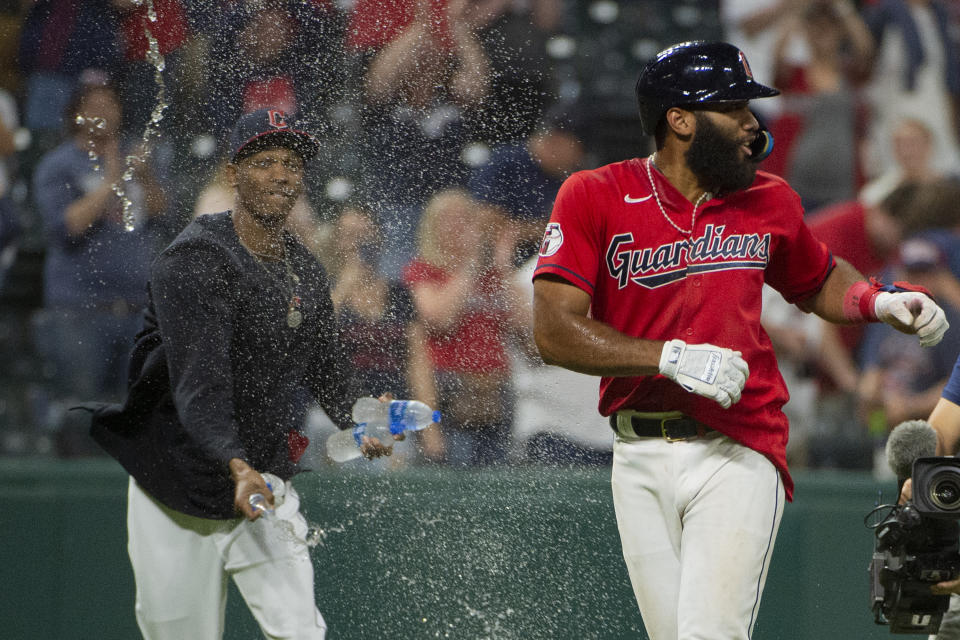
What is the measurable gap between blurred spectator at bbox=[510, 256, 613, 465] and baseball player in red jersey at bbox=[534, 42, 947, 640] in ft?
6.22

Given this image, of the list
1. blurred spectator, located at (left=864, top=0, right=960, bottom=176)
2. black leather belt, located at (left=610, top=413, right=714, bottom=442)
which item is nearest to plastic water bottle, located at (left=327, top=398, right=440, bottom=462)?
black leather belt, located at (left=610, top=413, right=714, bottom=442)

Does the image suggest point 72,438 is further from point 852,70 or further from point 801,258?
point 852,70

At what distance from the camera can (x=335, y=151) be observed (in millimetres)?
5453

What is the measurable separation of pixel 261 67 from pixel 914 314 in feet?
10.6

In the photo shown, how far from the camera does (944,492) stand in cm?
336

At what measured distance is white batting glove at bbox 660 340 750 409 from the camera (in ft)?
10.2

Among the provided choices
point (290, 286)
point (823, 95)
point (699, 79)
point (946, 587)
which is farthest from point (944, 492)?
point (823, 95)

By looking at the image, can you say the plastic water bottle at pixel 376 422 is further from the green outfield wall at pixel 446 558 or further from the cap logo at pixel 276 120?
the cap logo at pixel 276 120

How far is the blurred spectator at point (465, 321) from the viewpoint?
5.59m

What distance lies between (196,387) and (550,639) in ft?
6.55

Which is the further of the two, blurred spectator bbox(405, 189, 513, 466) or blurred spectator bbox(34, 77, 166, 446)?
blurred spectator bbox(34, 77, 166, 446)

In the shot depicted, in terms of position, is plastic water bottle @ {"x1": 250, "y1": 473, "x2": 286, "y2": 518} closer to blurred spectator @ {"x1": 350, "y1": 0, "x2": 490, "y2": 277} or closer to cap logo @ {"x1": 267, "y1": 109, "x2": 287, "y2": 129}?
cap logo @ {"x1": 267, "y1": 109, "x2": 287, "y2": 129}

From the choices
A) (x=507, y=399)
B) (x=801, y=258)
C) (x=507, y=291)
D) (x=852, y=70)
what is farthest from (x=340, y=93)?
(x=852, y=70)

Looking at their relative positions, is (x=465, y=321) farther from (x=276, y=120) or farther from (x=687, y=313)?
(x=687, y=313)
